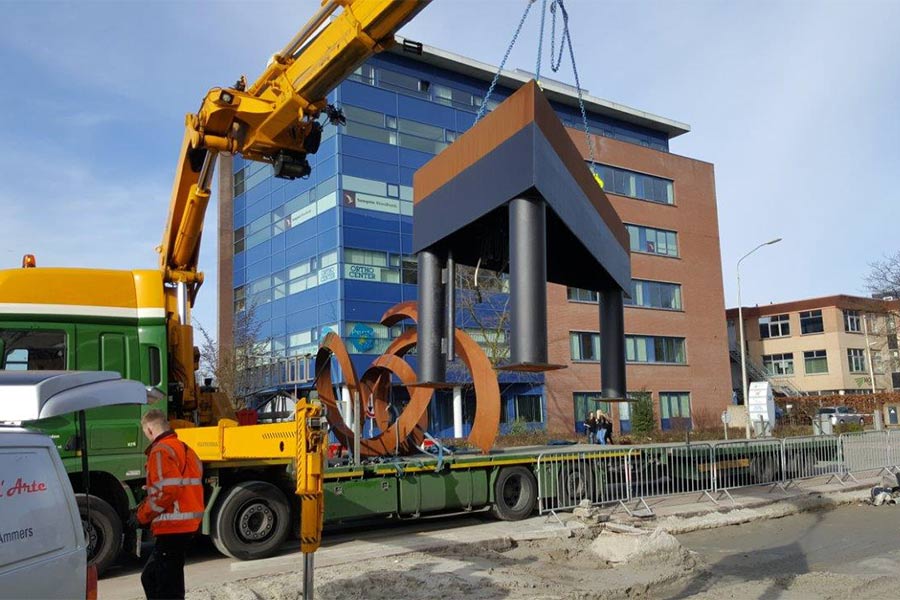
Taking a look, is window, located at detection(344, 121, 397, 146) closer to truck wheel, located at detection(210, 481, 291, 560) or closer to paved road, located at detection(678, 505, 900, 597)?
paved road, located at detection(678, 505, 900, 597)

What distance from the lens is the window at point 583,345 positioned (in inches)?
1524

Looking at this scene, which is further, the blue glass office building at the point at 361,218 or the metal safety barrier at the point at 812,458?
the blue glass office building at the point at 361,218

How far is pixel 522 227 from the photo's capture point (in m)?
6.98

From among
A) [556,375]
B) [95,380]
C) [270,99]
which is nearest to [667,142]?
[556,375]

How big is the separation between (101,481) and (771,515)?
1119 centimetres

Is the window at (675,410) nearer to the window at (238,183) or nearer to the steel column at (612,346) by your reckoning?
the window at (238,183)

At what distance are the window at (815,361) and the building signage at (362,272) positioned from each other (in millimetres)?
41538

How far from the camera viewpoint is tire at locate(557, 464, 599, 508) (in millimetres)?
13664

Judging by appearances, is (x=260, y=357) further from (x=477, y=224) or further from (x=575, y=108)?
(x=477, y=224)

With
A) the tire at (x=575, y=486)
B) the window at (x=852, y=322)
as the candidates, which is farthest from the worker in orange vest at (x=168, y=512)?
the window at (x=852, y=322)

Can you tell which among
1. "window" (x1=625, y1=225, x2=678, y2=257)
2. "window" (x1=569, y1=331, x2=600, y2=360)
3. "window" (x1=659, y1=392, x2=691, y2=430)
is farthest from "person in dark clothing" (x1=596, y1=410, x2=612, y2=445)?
"window" (x1=625, y1=225, x2=678, y2=257)

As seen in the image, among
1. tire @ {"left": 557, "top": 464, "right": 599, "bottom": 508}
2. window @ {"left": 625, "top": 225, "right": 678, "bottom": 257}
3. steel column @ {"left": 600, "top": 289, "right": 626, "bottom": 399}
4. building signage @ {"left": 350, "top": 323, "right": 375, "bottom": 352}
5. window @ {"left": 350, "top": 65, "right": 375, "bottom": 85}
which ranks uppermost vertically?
window @ {"left": 350, "top": 65, "right": 375, "bottom": 85}

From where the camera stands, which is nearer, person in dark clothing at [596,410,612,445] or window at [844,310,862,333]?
person in dark clothing at [596,410,612,445]

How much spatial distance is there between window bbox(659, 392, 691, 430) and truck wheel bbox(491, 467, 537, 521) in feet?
96.9
